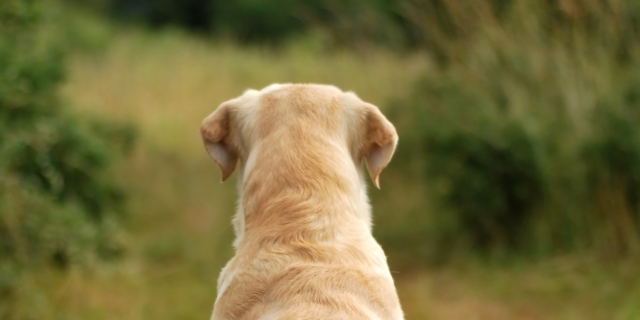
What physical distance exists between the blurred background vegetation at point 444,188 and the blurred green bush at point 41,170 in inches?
0.6

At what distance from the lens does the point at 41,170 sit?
6.06m

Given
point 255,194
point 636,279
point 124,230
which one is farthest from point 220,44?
point 255,194

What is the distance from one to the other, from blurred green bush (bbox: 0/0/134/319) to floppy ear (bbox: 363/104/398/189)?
9.93 feet

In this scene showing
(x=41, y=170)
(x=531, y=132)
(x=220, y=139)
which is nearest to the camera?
(x=220, y=139)

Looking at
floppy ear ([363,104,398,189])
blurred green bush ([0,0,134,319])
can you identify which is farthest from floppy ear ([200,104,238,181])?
blurred green bush ([0,0,134,319])

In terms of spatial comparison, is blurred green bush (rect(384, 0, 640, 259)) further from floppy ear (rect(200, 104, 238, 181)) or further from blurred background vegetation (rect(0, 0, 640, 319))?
floppy ear (rect(200, 104, 238, 181))

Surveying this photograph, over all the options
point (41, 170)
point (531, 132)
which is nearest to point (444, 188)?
point (531, 132)

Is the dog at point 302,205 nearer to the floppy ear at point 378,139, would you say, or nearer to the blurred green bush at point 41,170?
the floppy ear at point 378,139

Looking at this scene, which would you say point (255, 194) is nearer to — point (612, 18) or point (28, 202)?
point (28, 202)

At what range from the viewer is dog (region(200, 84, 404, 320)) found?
248 cm

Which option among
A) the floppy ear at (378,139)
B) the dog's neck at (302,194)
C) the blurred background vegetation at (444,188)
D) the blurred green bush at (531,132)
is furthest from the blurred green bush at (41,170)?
the floppy ear at (378,139)

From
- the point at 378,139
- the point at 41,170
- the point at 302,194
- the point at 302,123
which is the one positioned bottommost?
the point at 41,170

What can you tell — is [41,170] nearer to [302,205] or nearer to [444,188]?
[444,188]

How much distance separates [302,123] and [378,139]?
12.2 inches
